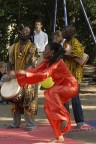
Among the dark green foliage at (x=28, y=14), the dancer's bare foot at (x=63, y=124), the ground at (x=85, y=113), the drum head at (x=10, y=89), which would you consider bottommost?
the ground at (x=85, y=113)

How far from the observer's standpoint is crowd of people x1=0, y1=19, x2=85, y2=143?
22.2 feet

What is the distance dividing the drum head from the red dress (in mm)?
637

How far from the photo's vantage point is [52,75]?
6.91 metres

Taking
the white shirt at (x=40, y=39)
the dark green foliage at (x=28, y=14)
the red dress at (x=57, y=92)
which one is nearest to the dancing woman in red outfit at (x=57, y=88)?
the red dress at (x=57, y=92)

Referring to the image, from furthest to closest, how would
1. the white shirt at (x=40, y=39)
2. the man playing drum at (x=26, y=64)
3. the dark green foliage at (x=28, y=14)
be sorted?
the dark green foliage at (x=28, y=14)
the white shirt at (x=40, y=39)
the man playing drum at (x=26, y=64)

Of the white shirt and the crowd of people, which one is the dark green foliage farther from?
the crowd of people

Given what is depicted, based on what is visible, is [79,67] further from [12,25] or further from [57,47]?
[12,25]

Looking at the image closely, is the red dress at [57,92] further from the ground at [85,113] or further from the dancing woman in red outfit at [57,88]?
the ground at [85,113]

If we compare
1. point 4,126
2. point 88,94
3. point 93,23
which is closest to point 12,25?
point 93,23

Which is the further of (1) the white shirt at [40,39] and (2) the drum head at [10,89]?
(1) the white shirt at [40,39]

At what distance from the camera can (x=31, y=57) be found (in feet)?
25.3

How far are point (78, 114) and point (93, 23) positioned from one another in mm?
8785

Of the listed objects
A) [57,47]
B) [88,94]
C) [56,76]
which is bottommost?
[88,94]

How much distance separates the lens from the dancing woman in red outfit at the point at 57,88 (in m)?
6.74
